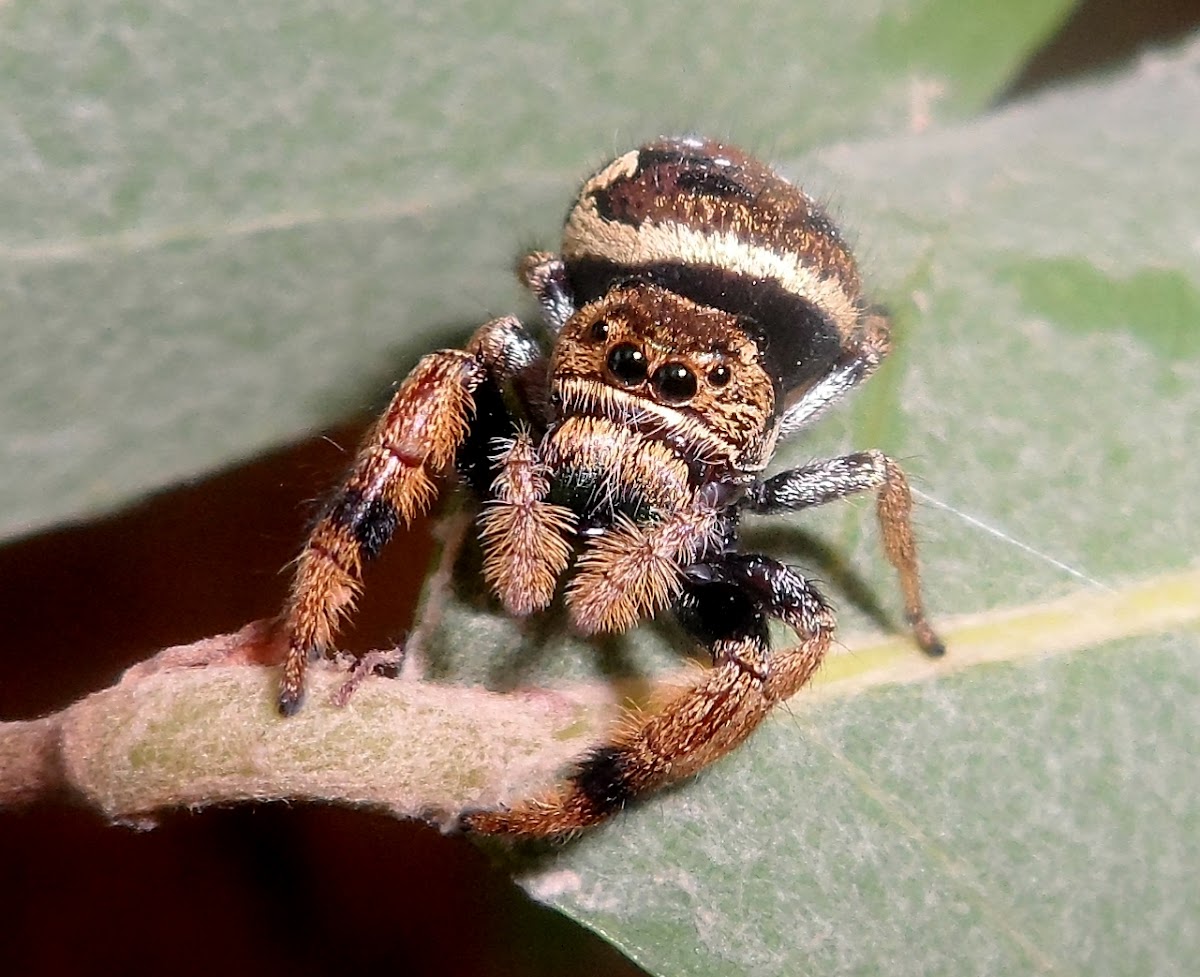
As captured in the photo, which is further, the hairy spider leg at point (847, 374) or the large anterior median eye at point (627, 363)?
the hairy spider leg at point (847, 374)

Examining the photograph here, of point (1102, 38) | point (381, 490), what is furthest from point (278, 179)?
point (1102, 38)

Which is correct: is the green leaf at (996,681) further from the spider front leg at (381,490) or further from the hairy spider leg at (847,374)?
the spider front leg at (381,490)

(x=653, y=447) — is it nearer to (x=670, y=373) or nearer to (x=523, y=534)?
(x=670, y=373)

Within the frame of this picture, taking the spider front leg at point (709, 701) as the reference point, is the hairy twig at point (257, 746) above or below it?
above

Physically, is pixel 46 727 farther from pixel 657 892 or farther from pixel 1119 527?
pixel 1119 527

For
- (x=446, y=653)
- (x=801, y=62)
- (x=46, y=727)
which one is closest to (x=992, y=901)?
(x=446, y=653)

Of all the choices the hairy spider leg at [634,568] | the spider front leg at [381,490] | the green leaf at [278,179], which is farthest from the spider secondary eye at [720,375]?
the green leaf at [278,179]

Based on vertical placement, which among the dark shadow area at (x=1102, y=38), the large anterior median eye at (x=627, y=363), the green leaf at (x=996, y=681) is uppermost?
the dark shadow area at (x=1102, y=38)
